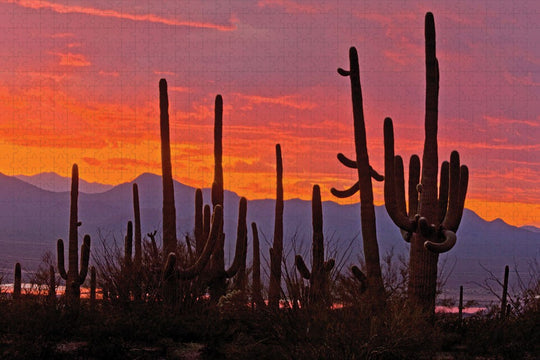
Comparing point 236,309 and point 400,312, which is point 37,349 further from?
point 400,312

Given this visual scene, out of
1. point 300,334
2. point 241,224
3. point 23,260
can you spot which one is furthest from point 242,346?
point 23,260

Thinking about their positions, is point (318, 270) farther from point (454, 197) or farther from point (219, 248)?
point (219, 248)

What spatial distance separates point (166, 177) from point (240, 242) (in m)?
2.72

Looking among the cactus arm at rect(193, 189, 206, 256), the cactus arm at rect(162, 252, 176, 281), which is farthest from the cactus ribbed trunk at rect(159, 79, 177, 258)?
the cactus arm at rect(162, 252, 176, 281)

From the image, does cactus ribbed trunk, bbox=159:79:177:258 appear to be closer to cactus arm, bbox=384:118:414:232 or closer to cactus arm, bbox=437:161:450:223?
cactus arm, bbox=384:118:414:232

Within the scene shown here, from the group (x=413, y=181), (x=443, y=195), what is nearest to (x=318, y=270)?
(x=443, y=195)

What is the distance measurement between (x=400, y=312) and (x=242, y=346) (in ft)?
10.1

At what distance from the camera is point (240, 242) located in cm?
2359

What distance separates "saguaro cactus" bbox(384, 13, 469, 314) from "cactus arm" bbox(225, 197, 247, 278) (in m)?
4.75

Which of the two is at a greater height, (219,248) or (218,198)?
(218,198)

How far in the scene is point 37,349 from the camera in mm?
16312

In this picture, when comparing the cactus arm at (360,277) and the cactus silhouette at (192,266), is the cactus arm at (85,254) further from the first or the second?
the cactus arm at (360,277)

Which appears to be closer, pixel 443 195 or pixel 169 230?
pixel 443 195

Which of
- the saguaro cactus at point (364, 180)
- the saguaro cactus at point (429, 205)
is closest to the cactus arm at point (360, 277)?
the saguaro cactus at point (364, 180)
